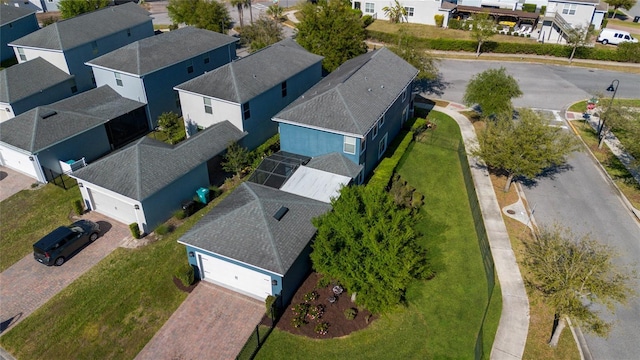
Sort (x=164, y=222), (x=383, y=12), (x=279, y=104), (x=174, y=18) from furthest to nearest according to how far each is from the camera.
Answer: (x=383, y=12) → (x=174, y=18) → (x=279, y=104) → (x=164, y=222)

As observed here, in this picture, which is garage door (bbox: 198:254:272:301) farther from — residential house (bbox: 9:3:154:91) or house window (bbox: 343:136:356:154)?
residential house (bbox: 9:3:154:91)

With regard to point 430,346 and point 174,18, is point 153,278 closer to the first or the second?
point 430,346

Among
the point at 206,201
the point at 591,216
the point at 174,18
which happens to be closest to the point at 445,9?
the point at 174,18

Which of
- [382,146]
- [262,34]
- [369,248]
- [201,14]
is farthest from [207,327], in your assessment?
[201,14]

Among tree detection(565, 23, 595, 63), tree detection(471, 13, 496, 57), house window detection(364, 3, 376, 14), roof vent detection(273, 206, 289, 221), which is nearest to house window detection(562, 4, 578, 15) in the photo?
tree detection(565, 23, 595, 63)

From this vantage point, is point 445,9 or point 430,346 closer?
point 430,346

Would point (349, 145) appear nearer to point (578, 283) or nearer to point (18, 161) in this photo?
point (578, 283)

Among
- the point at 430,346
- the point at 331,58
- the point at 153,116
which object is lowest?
the point at 430,346
